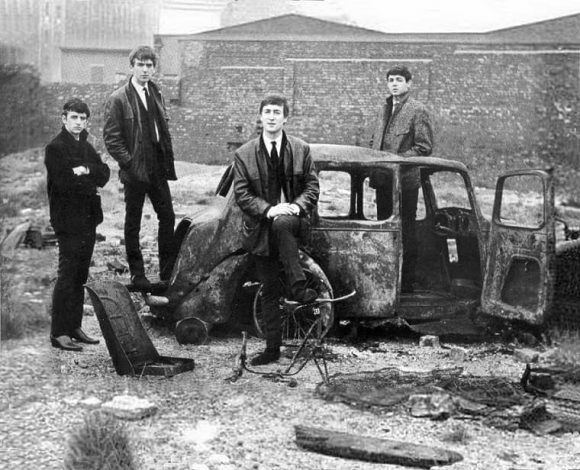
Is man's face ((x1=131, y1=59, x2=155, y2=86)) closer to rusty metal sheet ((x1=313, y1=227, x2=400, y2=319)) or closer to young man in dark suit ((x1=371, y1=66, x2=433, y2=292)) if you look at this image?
rusty metal sheet ((x1=313, y1=227, x2=400, y2=319))

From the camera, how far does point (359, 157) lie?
257 inches

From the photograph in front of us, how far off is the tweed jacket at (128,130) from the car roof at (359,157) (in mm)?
1183

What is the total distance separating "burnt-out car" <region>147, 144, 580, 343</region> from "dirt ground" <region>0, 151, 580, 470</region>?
1.00 feet

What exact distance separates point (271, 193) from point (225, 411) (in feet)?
5.10

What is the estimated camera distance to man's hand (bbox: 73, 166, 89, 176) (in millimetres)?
5875

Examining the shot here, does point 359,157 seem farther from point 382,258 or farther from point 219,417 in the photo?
point 219,417

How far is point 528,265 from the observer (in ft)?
20.4

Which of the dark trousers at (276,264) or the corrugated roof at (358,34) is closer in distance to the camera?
the dark trousers at (276,264)

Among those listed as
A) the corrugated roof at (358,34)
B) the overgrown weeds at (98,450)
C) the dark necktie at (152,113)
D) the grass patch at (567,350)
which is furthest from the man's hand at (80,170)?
the grass patch at (567,350)

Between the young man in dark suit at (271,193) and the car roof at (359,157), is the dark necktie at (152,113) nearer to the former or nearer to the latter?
the young man in dark suit at (271,193)

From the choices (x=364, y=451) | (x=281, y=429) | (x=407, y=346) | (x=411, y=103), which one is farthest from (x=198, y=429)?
(x=411, y=103)

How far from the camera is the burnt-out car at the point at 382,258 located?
20.1 feet

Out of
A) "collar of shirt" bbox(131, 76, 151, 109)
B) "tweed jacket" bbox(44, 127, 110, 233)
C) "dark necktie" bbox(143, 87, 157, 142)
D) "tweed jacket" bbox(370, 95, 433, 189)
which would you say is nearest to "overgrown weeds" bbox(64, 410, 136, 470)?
"tweed jacket" bbox(44, 127, 110, 233)

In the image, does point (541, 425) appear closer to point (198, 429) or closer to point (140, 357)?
point (198, 429)
